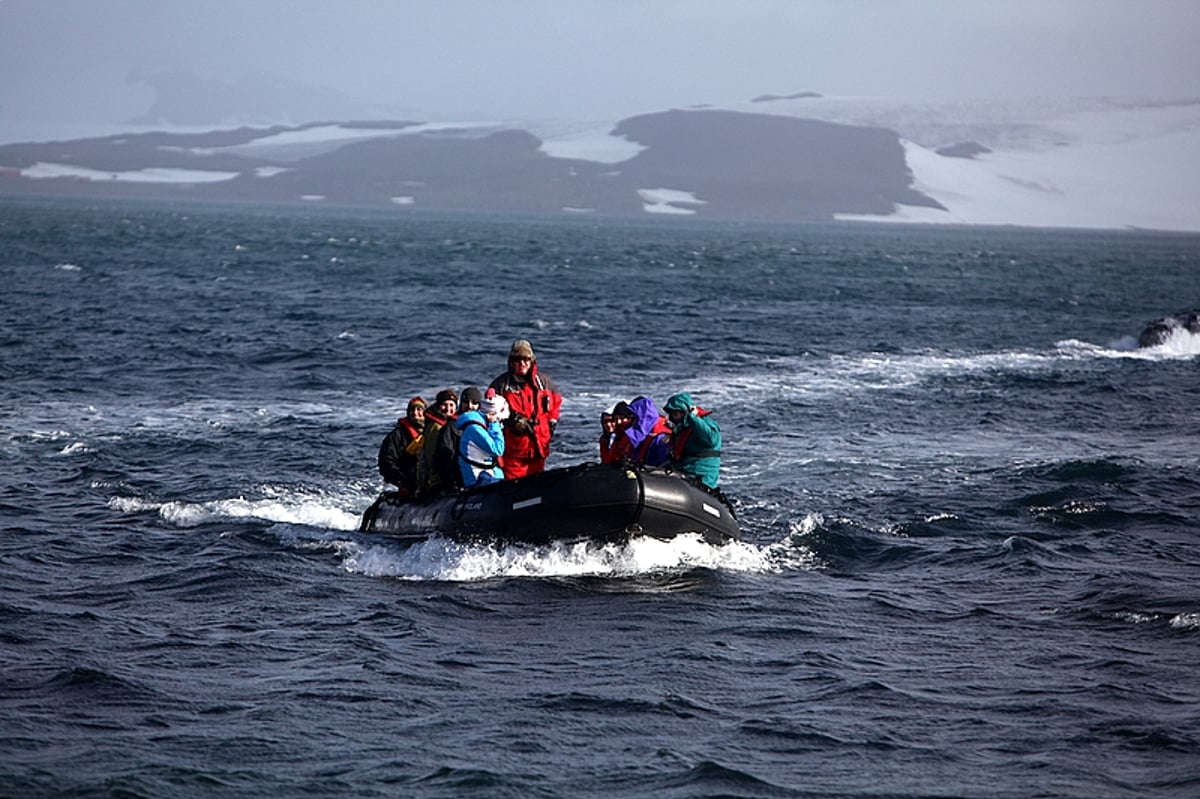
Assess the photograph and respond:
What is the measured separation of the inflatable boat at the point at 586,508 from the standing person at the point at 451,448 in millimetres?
402

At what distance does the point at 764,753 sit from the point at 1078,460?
14.2 metres

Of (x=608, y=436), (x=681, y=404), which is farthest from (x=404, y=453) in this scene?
(x=681, y=404)

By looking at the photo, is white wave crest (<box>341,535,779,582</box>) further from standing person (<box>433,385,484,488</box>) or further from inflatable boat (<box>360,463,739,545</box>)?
standing person (<box>433,385,484,488</box>)

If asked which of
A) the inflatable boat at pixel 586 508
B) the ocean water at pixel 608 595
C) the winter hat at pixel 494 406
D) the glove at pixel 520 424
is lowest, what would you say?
the ocean water at pixel 608 595

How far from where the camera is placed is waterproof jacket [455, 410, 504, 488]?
17.1 metres

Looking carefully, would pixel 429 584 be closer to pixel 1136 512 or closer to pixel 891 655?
pixel 891 655

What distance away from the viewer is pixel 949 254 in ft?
436

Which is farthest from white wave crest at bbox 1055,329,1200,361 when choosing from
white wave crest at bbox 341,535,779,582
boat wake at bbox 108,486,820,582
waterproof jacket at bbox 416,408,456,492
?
waterproof jacket at bbox 416,408,456,492

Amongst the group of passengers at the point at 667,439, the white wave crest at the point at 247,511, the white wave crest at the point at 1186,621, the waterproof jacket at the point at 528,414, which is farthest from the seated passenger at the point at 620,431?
the white wave crest at the point at 1186,621

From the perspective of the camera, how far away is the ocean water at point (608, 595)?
1107cm

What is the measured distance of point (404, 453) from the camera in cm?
1841

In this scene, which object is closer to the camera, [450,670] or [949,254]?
[450,670]

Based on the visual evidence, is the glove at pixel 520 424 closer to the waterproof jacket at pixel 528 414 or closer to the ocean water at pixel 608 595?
the waterproof jacket at pixel 528 414

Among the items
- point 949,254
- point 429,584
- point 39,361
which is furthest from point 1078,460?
point 949,254
